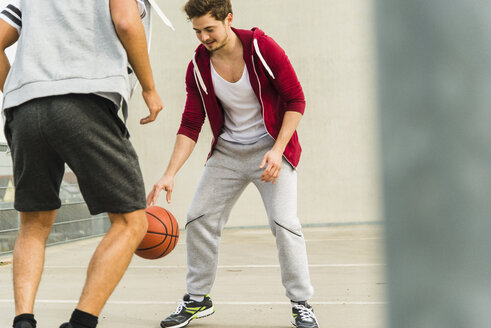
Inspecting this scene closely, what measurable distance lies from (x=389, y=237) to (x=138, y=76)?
2.17m

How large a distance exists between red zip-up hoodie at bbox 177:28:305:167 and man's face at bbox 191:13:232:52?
10cm

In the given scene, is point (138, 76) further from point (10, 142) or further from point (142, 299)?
point (142, 299)

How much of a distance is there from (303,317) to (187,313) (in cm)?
63

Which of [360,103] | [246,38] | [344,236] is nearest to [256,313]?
[246,38]

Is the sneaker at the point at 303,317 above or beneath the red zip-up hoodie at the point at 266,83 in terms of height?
beneath

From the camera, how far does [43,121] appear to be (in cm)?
210

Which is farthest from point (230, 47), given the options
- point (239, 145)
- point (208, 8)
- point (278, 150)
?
point (278, 150)

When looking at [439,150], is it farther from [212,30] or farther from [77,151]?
[212,30]

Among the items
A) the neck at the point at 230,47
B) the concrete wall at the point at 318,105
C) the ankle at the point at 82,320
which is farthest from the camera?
the concrete wall at the point at 318,105

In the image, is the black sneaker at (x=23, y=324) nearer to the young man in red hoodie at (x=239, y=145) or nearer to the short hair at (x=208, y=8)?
the young man in red hoodie at (x=239, y=145)

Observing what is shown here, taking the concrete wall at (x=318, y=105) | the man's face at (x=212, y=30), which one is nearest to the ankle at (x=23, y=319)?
the man's face at (x=212, y=30)

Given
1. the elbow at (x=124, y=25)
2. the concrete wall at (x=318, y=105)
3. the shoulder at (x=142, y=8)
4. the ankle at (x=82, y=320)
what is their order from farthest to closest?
1. the concrete wall at (x=318, y=105)
2. the shoulder at (x=142, y=8)
3. the elbow at (x=124, y=25)
4. the ankle at (x=82, y=320)

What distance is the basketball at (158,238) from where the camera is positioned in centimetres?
288

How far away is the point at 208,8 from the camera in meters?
2.85
